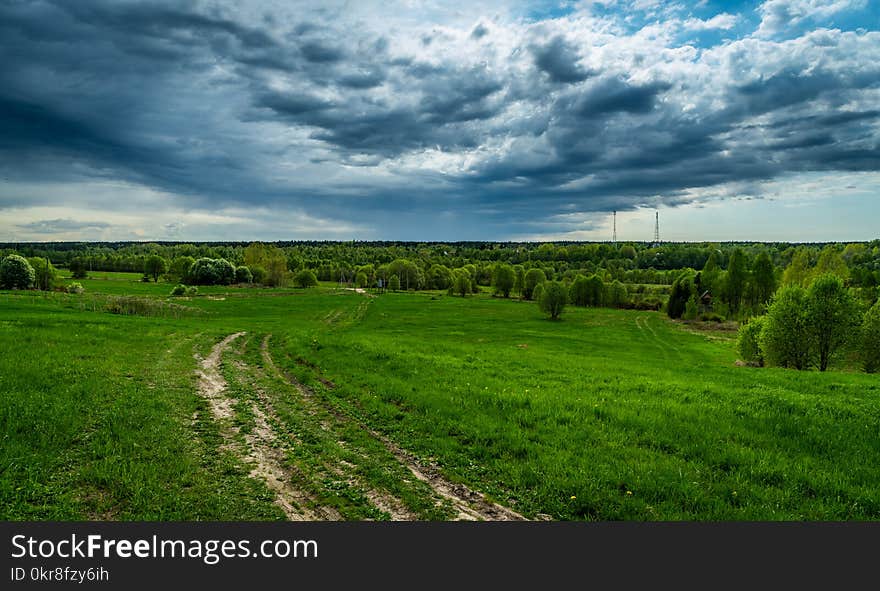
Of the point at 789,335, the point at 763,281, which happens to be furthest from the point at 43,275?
the point at 763,281

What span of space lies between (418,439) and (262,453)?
394cm

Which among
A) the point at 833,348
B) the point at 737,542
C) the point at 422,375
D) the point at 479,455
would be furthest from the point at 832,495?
the point at 833,348

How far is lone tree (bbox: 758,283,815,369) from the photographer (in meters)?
36.9

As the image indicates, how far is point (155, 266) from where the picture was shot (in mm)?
157375

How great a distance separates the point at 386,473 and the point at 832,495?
9225 mm

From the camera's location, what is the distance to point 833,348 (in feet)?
121

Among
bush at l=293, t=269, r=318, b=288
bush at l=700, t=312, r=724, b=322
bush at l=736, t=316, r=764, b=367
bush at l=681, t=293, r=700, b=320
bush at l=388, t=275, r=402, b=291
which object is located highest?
bush at l=293, t=269, r=318, b=288

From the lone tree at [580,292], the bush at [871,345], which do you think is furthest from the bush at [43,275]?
the bush at [871,345]

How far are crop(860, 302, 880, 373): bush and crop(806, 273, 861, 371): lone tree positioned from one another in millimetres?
7204

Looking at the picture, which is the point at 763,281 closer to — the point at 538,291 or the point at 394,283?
the point at 538,291

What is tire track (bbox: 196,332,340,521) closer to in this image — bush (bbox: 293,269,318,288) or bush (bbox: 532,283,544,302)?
bush (bbox: 532,283,544,302)

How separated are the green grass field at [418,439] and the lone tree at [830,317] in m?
18.7

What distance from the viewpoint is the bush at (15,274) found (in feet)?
285

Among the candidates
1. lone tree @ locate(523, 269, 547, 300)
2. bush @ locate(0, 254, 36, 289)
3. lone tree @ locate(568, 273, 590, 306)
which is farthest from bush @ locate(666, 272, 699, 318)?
bush @ locate(0, 254, 36, 289)
